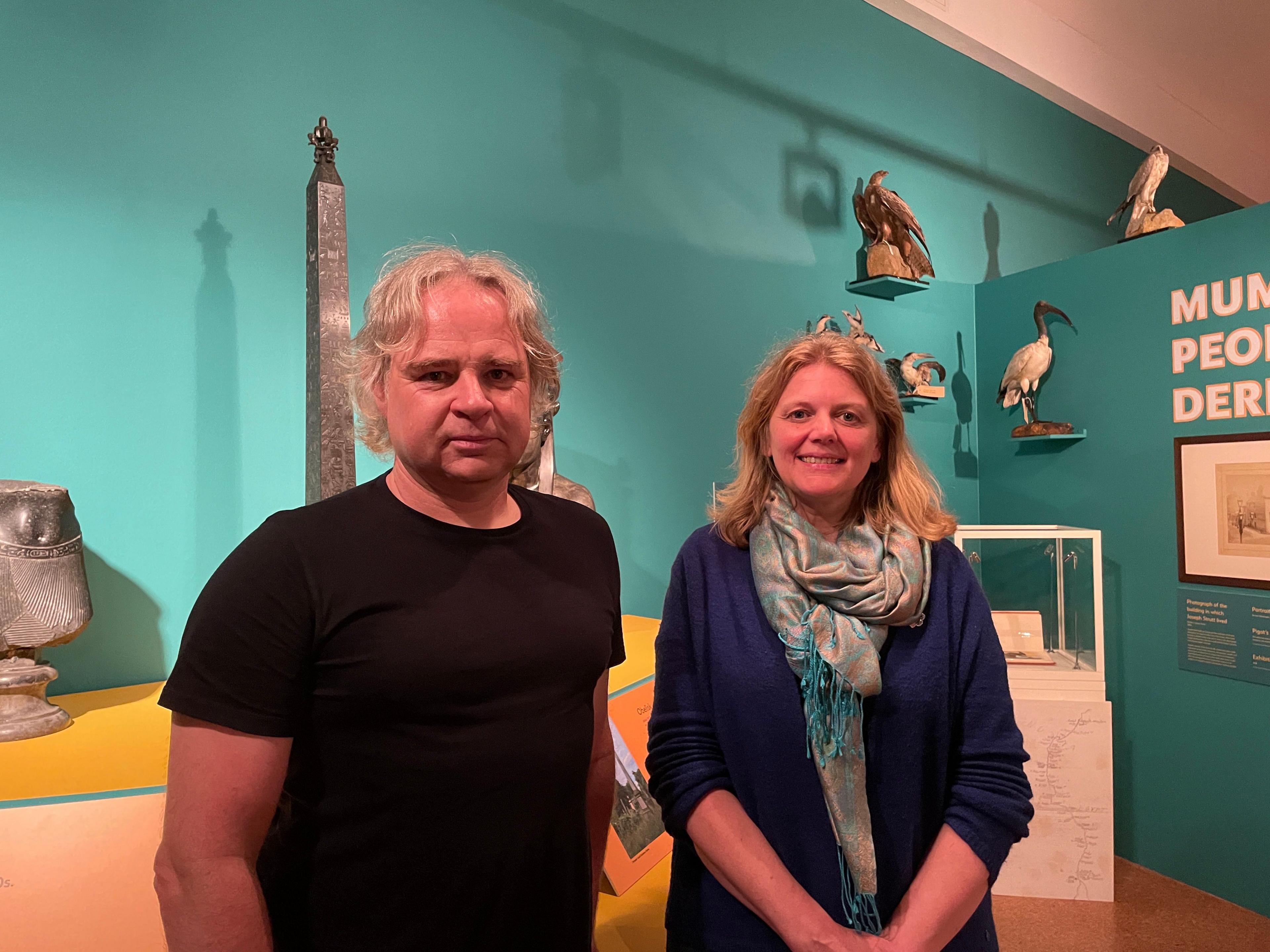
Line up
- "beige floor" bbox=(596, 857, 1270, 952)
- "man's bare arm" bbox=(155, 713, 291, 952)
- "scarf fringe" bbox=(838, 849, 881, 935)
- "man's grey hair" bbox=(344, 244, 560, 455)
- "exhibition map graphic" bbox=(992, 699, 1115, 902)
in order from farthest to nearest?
"exhibition map graphic" bbox=(992, 699, 1115, 902)
"beige floor" bbox=(596, 857, 1270, 952)
"scarf fringe" bbox=(838, 849, 881, 935)
"man's grey hair" bbox=(344, 244, 560, 455)
"man's bare arm" bbox=(155, 713, 291, 952)

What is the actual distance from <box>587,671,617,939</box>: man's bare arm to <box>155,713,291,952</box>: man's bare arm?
462 millimetres

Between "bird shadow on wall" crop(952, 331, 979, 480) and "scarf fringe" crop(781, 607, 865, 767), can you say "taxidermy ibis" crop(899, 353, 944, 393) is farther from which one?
"scarf fringe" crop(781, 607, 865, 767)

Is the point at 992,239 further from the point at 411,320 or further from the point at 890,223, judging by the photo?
the point at 411,320

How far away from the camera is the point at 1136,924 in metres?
2.85

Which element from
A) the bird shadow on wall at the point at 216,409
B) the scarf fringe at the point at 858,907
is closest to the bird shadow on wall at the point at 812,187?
the bird shadow on wall at the point at 216,409

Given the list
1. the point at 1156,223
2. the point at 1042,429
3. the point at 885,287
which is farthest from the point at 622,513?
the point at 1156,223

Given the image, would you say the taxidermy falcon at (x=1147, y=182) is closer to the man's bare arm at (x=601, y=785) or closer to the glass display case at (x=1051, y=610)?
the glass display case at (x=1051, y=610)

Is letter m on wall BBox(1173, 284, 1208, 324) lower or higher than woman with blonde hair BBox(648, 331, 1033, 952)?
higher

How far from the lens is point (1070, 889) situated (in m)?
2.97

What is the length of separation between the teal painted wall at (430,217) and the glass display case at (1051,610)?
57 cm

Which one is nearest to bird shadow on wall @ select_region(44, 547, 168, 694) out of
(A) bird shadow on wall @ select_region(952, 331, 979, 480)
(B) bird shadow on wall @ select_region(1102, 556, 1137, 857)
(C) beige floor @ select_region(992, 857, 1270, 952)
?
(C) beige floor @ select_region(992, 857, 1270, 952)

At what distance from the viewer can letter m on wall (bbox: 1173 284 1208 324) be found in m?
3.10

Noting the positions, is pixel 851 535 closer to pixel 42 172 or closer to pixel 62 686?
pixel 62 686

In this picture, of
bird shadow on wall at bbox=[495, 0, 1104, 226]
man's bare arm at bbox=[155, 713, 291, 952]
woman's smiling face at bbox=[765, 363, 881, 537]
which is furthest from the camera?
bird shadow on wall at bbox=[495, 0, 1104, 226]
